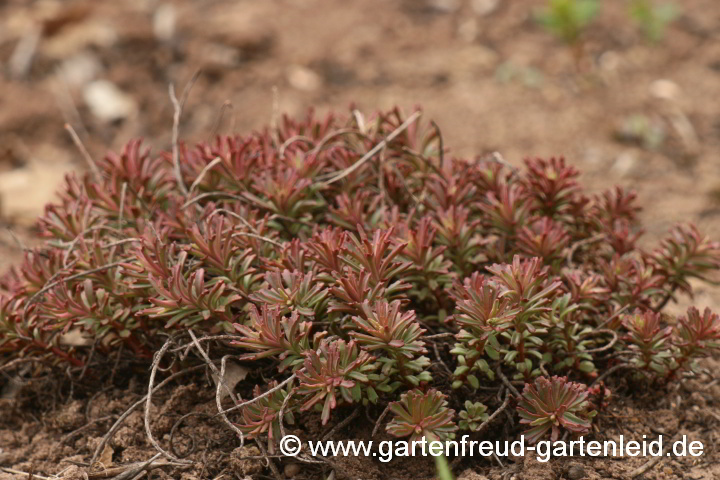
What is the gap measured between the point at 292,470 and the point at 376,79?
4.33 meters

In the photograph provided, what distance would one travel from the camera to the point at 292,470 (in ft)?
7.88

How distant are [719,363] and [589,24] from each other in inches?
180

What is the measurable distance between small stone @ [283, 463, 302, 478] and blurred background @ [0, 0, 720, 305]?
3.40 meters

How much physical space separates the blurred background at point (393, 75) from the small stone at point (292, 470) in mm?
3396

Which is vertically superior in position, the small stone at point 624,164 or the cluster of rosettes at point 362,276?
the cluster of rosettes at point 362,276

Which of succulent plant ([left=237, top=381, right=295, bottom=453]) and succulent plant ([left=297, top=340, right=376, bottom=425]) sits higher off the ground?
succulent plant ([left=297, top=340, right=376, bottom=425])

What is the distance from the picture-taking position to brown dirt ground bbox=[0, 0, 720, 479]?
18.0 ft

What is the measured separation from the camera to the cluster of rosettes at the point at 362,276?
2.25 m

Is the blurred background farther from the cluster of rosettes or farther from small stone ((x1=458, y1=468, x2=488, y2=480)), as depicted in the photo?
small stone ((x1=458, y1=468, x2=488, y2=480))

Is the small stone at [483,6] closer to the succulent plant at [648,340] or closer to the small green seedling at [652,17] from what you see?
the small green seedling at [652,17]

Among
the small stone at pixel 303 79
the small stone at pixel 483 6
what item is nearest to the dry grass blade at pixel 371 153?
the small stone at pixel 303 79

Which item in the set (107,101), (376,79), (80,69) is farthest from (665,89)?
(80,69)

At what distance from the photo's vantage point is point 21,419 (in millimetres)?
2859

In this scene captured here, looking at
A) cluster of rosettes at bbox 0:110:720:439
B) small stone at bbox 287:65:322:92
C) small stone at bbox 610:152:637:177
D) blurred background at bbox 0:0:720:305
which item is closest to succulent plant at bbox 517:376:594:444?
cluster of rosettes at bbox 0:110:720:439
